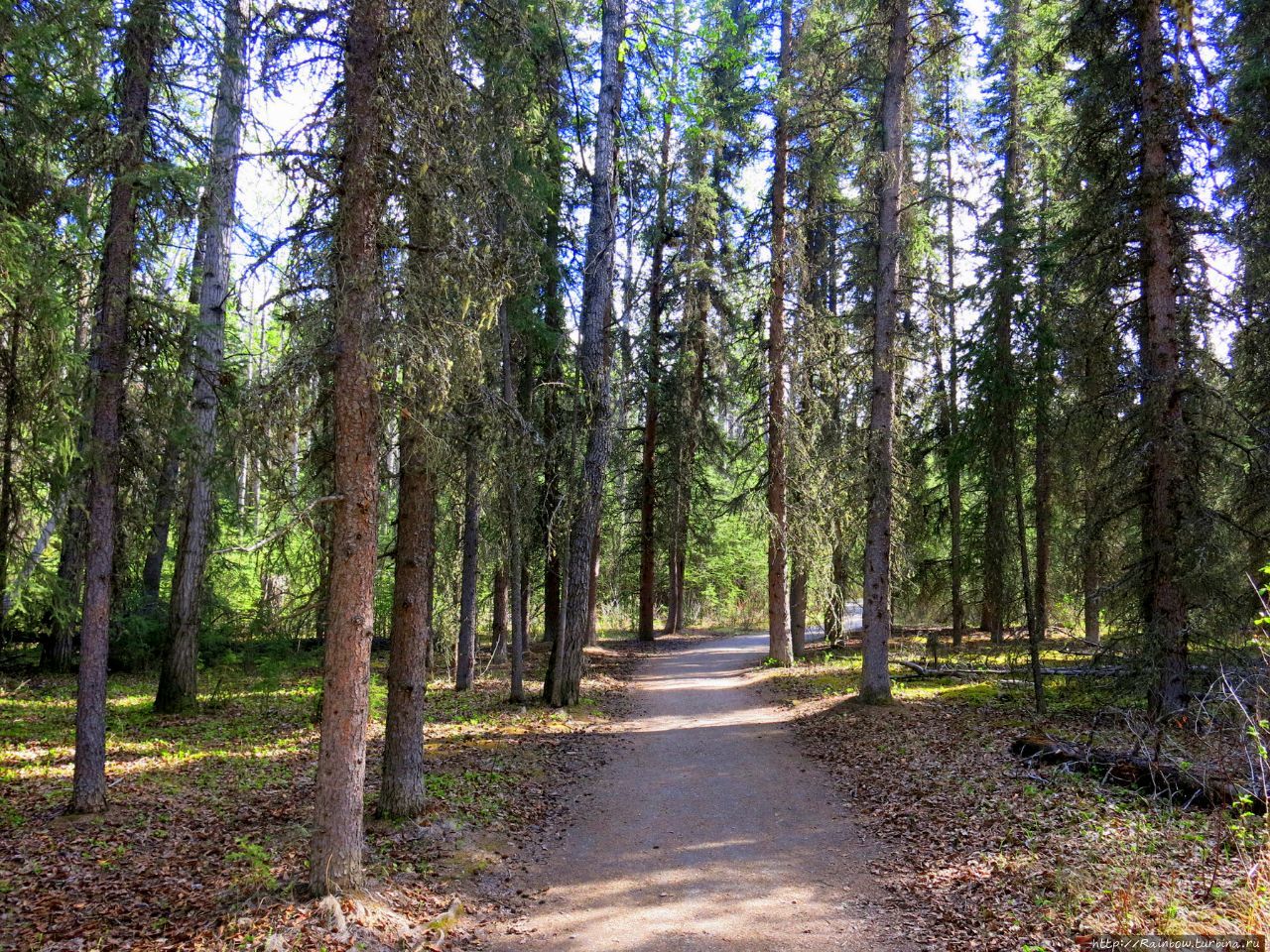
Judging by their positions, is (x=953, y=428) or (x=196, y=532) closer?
(x=196, y=532)

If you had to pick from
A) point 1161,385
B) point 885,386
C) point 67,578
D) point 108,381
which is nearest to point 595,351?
point 885,386

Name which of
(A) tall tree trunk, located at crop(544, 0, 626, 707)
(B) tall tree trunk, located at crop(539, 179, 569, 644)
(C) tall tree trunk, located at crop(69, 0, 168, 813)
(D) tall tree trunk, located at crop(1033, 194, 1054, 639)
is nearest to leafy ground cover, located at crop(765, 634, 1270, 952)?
(D) tall tree trunk, located at crop(1033, 194, 1054, 639)

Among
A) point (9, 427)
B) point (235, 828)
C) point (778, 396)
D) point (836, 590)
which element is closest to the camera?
point (235, 828)

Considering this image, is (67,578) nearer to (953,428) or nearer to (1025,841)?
(1025,841)

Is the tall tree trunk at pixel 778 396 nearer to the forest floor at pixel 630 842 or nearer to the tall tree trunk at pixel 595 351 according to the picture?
the tall tree trunk at pixel 595 351

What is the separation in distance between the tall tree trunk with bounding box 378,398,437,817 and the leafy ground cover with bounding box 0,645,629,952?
35cm

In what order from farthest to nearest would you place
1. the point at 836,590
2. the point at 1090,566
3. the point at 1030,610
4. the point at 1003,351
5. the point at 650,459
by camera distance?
1. the point at 650,459
2. the point at 836,590
3. the point at 1090,566
4. the point at 1003,351
5. the point at 1030,610

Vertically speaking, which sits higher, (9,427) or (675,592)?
(9,427)

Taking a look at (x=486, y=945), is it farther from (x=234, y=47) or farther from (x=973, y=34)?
(x=973, y=34)

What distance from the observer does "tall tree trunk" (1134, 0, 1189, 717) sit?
1021cm

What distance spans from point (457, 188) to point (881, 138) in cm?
1133

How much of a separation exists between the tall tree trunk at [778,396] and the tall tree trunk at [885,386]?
4.39 meters

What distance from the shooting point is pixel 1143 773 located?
768 cm

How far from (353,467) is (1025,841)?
649 cm
